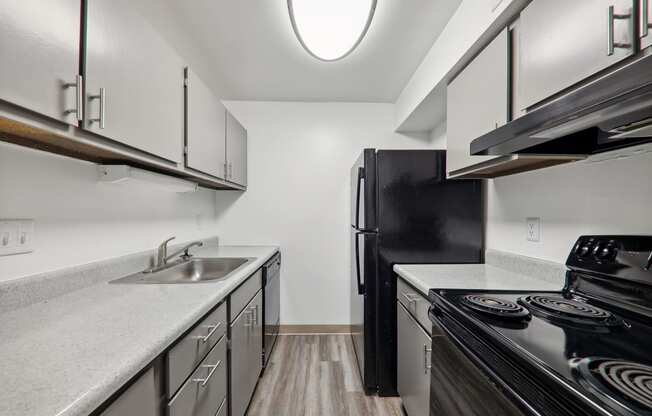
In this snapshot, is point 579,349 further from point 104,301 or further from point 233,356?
point 104,301

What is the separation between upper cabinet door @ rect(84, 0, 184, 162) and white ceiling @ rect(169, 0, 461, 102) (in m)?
0.51

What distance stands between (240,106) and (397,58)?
1.71 m

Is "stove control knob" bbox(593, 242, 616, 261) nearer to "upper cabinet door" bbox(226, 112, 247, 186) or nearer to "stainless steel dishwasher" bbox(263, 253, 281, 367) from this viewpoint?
"stainless steel dishwasher" bbox(263, 253, 281, 367)

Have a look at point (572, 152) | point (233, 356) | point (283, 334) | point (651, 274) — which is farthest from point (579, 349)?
point (283, 334)

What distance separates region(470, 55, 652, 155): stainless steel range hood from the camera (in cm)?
62

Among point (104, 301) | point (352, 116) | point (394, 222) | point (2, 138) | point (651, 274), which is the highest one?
point (352, 116)

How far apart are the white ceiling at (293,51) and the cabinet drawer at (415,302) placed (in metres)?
1.62

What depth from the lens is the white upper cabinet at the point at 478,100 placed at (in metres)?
1.30

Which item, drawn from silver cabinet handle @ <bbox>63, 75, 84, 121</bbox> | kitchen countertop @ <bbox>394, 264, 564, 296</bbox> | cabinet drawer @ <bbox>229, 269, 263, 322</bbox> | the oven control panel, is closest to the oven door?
kitchen countertop @ <bbox>394, 264, 564, 296</bbox>

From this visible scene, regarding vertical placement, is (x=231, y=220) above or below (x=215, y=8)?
below

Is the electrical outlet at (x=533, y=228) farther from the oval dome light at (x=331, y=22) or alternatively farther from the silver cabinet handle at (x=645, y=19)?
the oval dome light at (x=331, y=22)

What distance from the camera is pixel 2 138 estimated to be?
96 centimetres

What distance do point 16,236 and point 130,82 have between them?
0.70 metres

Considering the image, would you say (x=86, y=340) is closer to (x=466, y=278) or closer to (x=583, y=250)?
(x=466, y=278)
